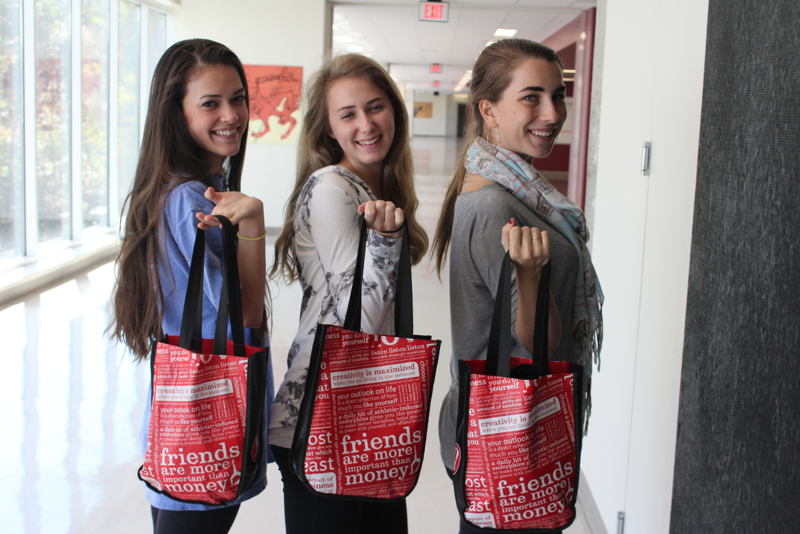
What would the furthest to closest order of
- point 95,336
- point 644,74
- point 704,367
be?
point 95,336
point 644,74
point 704,367

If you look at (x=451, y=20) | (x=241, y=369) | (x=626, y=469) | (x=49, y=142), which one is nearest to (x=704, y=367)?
(x=241, y=369)

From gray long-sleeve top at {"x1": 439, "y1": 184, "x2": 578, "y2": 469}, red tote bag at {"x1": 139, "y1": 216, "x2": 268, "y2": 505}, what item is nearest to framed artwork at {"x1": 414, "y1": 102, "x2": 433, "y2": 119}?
gray long-sleeve top at {"x1": 439, "y1": 184, "x2": 578, "y2": 469}

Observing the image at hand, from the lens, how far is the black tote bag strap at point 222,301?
1085mm

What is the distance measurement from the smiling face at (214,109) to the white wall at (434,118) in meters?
42.5

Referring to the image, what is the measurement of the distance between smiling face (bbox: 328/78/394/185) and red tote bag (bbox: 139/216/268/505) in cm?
41

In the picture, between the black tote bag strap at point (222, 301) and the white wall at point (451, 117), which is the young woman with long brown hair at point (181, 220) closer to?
the black tote bag strap at point (222, 301)

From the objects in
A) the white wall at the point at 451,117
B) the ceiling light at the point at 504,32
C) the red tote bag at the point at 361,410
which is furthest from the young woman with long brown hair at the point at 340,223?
the white wall at the point at 451,117

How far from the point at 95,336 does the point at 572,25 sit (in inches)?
331

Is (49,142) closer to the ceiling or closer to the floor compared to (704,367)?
closer to the ceiling

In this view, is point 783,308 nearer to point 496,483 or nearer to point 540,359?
point 540,359

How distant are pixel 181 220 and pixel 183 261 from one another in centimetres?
9

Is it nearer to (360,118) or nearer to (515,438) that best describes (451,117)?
(360,118)

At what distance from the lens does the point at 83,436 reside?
3.11 metres

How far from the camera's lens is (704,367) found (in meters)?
1.12
